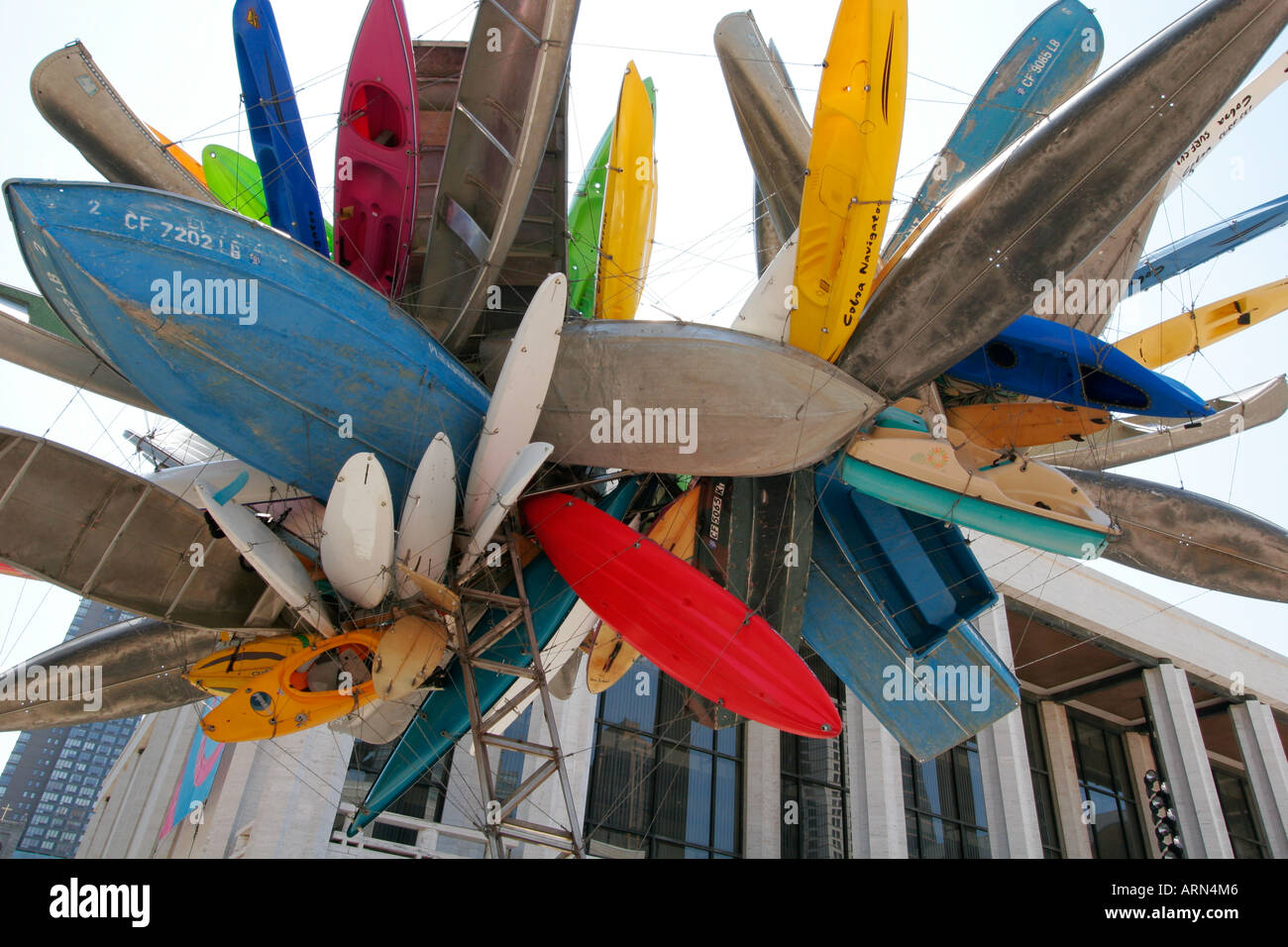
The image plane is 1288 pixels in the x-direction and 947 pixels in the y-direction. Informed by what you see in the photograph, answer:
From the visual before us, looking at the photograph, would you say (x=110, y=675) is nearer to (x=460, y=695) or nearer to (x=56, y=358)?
(x=56, y=358)

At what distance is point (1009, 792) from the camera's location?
20.9m

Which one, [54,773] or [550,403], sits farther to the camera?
[54,773]

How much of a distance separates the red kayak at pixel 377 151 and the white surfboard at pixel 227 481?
6.96 ft

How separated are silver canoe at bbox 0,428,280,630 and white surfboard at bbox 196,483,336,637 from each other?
0.48m

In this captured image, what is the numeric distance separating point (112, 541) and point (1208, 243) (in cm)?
1192

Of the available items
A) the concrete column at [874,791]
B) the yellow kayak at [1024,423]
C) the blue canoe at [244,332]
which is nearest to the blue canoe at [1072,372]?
the yellow kayak at [1024,423]

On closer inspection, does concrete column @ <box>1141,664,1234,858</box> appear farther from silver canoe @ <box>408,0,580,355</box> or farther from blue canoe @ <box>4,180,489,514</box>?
blue canoe @ <box>4,180,489,514</box>

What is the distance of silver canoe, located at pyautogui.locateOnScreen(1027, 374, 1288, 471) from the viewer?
1002 centimetres

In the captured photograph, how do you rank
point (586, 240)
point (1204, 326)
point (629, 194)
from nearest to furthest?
point (629, 194), point (1204, 326), point (586, 240)

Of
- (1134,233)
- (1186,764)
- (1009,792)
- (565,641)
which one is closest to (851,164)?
(1134,233)

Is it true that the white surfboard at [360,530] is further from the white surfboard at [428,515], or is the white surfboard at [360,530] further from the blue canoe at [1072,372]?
the blue canoe at [1072,372]
